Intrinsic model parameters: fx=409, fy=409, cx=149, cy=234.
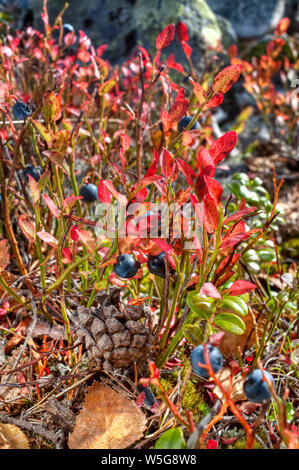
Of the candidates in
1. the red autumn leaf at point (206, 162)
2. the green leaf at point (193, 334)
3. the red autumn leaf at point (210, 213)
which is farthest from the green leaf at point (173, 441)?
the red autumn leaf at point (206, 162)

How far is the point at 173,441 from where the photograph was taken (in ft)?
2.53

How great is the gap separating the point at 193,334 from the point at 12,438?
431mm

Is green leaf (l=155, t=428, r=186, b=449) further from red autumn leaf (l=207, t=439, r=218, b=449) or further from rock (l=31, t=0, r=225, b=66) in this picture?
rock (l=31, t=0, r=225, b=66)

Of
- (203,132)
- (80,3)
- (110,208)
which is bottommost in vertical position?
(203,132)

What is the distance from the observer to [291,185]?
229 cm

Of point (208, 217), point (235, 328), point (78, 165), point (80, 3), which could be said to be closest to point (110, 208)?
point (208, 217)

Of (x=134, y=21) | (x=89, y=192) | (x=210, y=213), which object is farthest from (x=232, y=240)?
(x=134, y=21)

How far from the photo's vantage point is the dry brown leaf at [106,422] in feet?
2.81

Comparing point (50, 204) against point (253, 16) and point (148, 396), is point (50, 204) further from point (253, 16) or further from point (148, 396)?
point (253, 16)

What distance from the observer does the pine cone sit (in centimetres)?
95

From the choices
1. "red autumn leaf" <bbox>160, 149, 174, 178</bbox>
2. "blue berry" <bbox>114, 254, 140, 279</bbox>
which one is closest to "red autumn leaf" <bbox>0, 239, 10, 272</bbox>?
"blue berry" <bbox>114, 254, 140, 279</bbox>

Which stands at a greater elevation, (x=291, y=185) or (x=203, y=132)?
(x=203, y=132)
